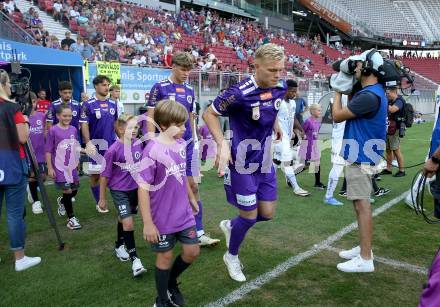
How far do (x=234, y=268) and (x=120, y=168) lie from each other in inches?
61.2

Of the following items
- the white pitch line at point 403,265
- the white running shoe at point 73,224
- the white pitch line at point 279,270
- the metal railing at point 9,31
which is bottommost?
the white pitch line at point 403,265

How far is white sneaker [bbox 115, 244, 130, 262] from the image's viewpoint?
436cm

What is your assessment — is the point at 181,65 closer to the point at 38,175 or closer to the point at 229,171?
the point at 229,171

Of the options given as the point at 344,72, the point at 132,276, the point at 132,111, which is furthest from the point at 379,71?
the point at 132,111

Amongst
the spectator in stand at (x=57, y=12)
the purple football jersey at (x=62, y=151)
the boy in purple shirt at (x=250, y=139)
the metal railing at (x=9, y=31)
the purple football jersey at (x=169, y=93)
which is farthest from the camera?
the spectator in stand at (x=57, y=12)

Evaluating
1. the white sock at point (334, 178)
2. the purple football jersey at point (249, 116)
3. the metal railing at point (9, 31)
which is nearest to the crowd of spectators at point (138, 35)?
the metal railing at point (9, 31)

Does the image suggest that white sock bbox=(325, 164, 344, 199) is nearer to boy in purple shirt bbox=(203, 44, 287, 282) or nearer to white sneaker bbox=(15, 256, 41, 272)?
boy in purple shirt bbox=(203, 44, 287, 282)

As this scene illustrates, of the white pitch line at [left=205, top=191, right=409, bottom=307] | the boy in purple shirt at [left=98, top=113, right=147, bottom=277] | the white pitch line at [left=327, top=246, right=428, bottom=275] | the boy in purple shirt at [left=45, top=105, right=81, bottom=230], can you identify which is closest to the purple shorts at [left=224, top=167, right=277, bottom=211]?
the white pitch line at [left=205, top=191, right=409, bottom=307]

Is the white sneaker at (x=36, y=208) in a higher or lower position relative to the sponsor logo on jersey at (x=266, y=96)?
lower

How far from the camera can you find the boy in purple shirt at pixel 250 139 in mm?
3598

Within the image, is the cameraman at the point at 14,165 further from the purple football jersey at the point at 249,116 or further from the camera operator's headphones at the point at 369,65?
the camera operator's headphones at the point at 369,65

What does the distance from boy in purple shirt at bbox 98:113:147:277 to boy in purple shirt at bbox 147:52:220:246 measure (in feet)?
1.55

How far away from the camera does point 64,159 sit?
5.75 m

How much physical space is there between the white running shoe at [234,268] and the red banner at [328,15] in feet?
150
